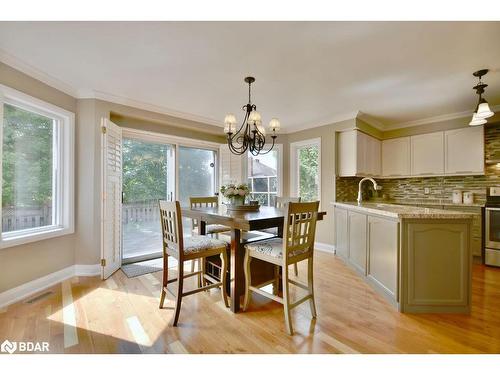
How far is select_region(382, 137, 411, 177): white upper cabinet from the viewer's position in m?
4.26

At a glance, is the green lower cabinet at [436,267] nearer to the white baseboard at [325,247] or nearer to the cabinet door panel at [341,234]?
the cabinet door panel at [341,234]

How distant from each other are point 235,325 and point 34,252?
2326 millimetres

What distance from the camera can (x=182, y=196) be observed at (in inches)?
161

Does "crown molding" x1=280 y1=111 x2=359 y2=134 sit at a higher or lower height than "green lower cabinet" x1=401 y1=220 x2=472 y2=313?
higher

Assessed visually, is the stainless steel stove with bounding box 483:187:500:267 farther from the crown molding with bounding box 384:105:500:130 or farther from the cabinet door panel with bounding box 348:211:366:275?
the cabinet door panel with bounding box 348:211:366:275

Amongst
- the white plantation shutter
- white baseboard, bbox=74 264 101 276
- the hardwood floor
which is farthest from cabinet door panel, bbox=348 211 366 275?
white baseboard, bbox=74 264 101 276

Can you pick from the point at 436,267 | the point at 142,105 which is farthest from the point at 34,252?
the point at 436,267

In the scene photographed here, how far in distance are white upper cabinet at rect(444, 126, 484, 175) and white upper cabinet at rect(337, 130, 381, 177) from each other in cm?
110

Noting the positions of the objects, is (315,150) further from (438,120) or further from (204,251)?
(204,251)

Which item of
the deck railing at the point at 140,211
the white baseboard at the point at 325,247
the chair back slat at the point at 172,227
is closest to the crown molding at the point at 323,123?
the white baseboard at the point at 325,247

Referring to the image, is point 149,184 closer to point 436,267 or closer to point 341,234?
point 341,234

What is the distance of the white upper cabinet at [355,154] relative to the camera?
153 inches

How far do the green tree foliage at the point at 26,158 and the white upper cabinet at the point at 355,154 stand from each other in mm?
4175

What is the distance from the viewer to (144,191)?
378 cm
